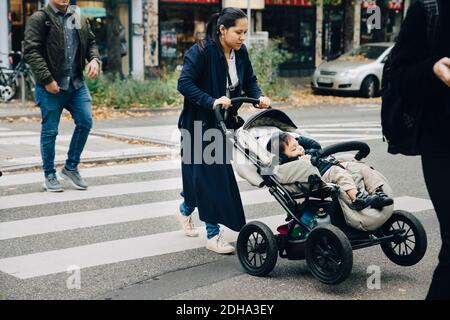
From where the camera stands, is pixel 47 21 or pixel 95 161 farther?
pixel 95 161

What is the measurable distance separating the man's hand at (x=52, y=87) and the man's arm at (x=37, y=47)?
33mm

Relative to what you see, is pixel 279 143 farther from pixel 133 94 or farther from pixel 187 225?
pixel 133 94

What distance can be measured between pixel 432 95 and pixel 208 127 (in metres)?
2.47

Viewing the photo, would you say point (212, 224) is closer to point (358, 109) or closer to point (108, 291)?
point (108, 291)

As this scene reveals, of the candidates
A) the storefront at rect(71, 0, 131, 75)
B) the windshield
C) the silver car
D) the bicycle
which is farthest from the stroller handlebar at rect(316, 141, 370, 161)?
the storefront at rect(71, 0, 131, 75)

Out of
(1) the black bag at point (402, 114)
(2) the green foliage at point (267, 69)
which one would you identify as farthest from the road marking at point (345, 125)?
(1) the black bag at point (402, 114)

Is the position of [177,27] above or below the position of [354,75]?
above

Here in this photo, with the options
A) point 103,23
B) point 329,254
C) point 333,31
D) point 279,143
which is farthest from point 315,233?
point 333,31

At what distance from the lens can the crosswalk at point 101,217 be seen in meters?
5.77

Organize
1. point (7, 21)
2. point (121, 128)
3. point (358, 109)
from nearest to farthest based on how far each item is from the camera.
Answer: point (121, 128) → point (358, 109) → point (7, 21)

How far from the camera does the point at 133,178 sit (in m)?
9.23

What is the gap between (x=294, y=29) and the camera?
97.8 ft

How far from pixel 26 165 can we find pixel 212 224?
452 cm
